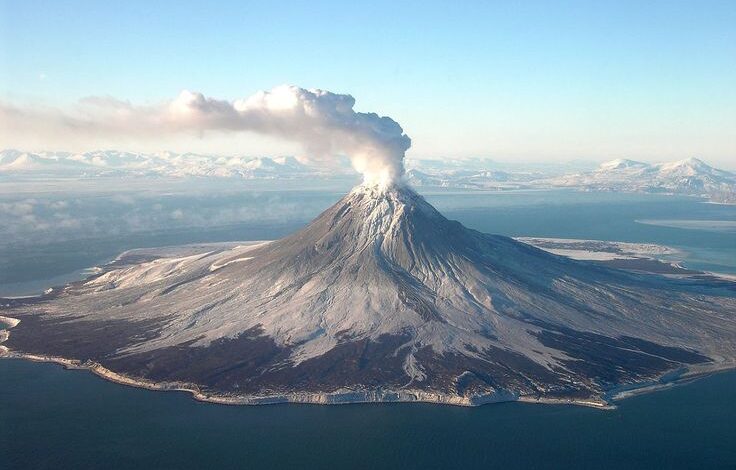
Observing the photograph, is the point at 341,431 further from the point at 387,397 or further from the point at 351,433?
the point at 387,397

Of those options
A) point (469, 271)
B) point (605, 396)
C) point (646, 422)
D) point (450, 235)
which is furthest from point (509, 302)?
point (646, 422)

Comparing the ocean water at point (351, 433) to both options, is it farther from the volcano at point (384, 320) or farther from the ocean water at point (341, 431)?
the volcano at point (384, 320)

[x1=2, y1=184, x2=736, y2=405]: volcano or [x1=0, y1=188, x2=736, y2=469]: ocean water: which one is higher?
[x1=2, y1=184, x2=736, y2=405]: volcano

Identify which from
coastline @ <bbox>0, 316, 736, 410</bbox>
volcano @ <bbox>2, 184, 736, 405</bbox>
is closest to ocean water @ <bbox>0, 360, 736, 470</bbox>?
coastline @ <bbox>0, 316, 736, 410</bbox>

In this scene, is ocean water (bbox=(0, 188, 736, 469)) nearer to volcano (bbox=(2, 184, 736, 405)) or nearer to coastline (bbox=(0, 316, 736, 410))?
coastline (bbox=(0, 316, 736, 410))

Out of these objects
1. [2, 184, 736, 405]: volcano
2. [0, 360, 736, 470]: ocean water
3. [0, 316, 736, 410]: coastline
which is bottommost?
[0, 360, 736, 470]: ocean water

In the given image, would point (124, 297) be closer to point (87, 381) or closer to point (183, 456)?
point (87, 381)

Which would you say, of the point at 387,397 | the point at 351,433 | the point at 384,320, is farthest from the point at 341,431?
the point at 384,320

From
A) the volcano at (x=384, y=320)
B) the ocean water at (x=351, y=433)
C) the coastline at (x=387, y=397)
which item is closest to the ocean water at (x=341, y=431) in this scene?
the ocean water at (x=351, y=433)
